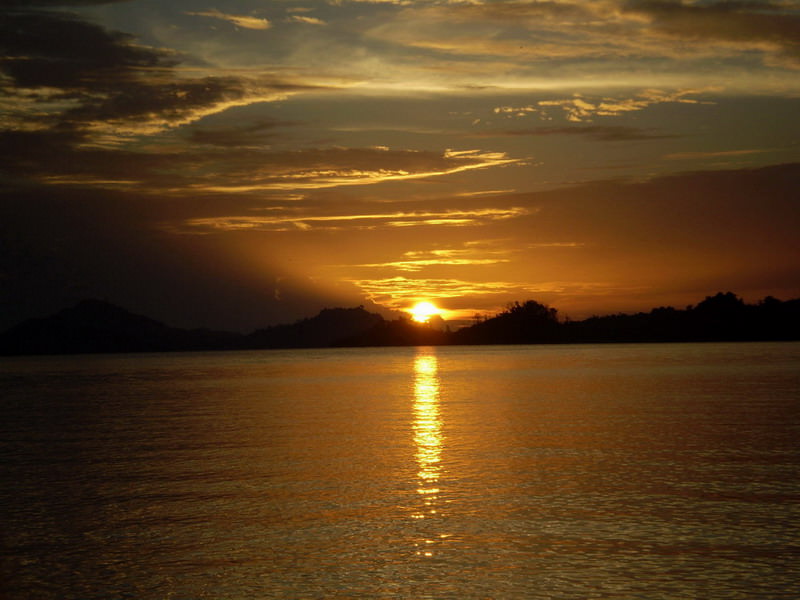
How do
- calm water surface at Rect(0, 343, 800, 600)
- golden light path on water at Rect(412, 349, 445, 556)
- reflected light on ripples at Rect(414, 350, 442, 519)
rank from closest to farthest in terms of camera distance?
calm water surface at Rect(0, 343, 800, 600)
golden light path on water at Rect(412, 349, 445, 556)
reflected light on ripples at Rect(414, 350, 442, 519)

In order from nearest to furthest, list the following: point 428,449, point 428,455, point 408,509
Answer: point 408,509 → point 428,455 → point 428,449

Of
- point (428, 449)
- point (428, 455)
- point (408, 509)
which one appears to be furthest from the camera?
point (428, 449)

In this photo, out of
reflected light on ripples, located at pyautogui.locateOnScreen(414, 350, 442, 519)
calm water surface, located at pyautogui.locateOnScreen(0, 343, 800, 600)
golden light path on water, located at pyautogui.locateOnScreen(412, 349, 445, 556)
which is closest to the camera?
calm water surface, located at pyautogui.locateOnScreen(0, 343, 800, 600)

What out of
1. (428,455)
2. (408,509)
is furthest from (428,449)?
(408,509)

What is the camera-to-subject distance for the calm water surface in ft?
56.6

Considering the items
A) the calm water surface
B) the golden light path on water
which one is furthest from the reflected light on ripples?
the calm water surface

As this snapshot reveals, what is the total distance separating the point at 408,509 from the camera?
79.4 feet

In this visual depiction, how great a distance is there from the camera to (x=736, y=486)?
26922 millimetres

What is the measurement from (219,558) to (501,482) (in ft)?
40.1

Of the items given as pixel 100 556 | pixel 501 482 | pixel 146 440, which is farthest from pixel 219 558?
pixel 146 440

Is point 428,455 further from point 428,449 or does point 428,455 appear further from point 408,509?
point 408,509

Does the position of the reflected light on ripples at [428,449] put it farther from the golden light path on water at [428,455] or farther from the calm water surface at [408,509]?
the calm water surface at [408,509]

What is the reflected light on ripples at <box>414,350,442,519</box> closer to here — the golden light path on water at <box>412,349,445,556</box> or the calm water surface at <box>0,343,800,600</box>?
the golden light path on water at <box>412,349,445,556</box>

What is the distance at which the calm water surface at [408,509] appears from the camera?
56.6ft
